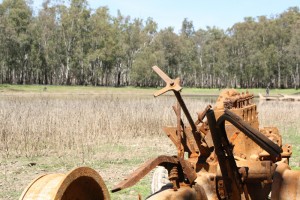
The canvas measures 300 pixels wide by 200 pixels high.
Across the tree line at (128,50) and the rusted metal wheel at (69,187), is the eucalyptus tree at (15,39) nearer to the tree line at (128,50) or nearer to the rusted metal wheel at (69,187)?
the tree line at (128,50)

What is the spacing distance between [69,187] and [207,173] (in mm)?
1534

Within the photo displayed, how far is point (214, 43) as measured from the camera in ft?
268

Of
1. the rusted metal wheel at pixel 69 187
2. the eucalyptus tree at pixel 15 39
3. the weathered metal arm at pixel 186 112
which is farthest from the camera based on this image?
the eucalyptus tree at pixel 15 39

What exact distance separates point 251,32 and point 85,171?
76.8m

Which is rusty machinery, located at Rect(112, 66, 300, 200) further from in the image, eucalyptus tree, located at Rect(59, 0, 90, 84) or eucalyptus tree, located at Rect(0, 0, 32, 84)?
eucalyptus tree, located at Rect(59, 0, 90, 84)

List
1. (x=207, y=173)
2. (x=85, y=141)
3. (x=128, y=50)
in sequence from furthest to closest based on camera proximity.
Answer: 1. (x=128, y=50)
2. (x=85, y=141)
3. (x=207, y=173)

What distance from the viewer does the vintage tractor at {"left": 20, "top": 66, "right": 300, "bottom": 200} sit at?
2932mm

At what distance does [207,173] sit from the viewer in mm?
4133

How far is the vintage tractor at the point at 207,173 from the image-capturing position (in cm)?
293

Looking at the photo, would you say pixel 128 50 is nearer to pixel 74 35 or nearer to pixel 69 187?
pixel 74 35

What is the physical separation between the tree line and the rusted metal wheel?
57902mm

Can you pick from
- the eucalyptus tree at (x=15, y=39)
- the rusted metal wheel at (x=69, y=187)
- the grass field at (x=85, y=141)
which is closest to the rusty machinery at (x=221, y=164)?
the rusted metal wheel at (x=69, y=187)

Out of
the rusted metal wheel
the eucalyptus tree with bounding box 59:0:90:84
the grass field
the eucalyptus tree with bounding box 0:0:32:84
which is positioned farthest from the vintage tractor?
the eucalyptus tree with bounding box 59:0:90:84

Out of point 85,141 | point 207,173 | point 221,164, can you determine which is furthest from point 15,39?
point 221,164
